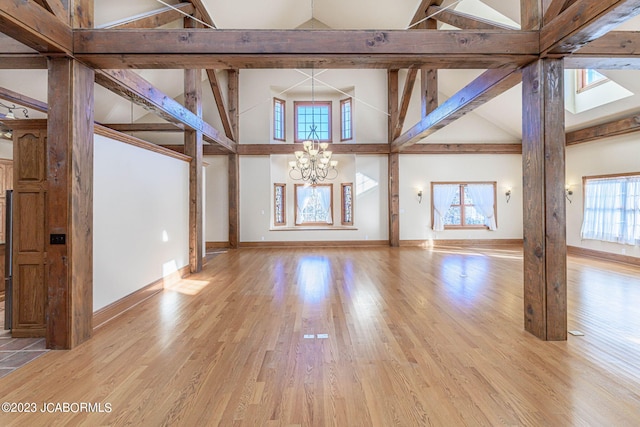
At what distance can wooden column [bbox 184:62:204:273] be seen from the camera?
229 inches

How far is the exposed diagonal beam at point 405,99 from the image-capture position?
6697mm

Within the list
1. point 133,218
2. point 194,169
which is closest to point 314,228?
point 194,169

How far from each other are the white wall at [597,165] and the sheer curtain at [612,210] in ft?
0.60

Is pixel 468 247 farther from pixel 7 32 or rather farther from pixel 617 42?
pixel 7 32

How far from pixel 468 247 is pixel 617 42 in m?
6.92

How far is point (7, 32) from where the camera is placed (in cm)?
226

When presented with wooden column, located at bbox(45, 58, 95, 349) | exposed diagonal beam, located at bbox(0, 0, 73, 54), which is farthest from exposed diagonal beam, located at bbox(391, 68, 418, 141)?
wooden column, located at bbox(45, 58, 95, 349)

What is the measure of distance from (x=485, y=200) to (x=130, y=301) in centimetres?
934

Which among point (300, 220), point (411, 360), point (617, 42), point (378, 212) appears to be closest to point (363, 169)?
point (378, 212)

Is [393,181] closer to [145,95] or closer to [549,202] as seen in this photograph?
[549,202]

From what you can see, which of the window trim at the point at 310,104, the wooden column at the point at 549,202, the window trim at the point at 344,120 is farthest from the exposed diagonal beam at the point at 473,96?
the window trim at the point at 310,104

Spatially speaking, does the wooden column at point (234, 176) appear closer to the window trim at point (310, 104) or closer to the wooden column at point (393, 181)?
the window trim at point (310, 104)

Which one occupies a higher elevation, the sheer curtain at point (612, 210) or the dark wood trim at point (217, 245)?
the sheer curtain at point (612, 210)

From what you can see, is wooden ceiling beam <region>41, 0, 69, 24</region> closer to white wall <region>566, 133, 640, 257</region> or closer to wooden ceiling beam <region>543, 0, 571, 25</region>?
wooden ceiling beam <region>543, 0, 571, 25</region>
